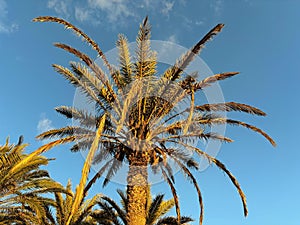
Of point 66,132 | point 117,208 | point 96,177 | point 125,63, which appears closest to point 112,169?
point 96,177

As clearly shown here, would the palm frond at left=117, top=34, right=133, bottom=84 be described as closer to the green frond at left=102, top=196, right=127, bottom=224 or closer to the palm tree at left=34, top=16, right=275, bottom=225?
the palm tree at left=34, top=16, right=275, bottom=225

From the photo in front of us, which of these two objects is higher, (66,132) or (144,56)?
(144,56)

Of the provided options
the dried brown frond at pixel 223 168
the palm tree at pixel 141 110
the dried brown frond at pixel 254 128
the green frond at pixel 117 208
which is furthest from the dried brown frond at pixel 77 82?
the green frond at pixel 117 208

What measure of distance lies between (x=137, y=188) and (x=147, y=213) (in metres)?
7.65

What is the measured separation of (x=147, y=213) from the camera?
62.1 feet

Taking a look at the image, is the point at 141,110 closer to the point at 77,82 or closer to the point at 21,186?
the point at 77,82

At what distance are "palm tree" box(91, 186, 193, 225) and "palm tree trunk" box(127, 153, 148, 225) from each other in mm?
6387

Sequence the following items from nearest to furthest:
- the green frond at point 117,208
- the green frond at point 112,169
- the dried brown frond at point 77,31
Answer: the dried brown frond at point 77,31 → the green frond at point 112,169 → the green frond at point 117,208

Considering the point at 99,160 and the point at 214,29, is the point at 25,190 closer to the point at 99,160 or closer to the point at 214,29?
the point at 99,160

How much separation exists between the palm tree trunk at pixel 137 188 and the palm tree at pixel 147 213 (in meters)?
6.39

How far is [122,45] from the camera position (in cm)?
1277

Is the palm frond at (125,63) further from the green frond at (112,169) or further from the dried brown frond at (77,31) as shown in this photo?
the green frond at (112,169)

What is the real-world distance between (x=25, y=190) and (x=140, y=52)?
300 inches

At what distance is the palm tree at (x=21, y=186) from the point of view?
14180 millimetres
